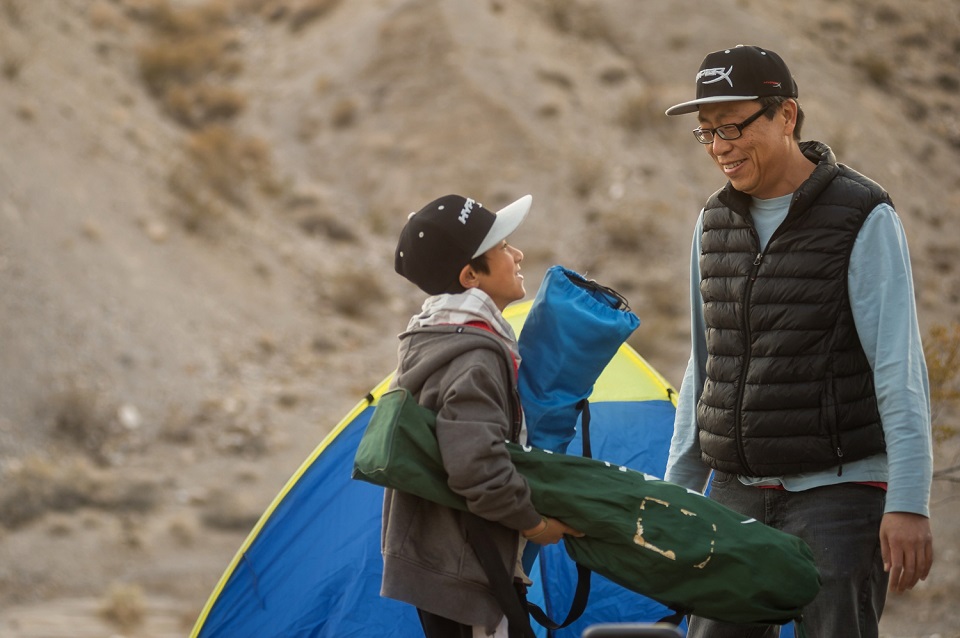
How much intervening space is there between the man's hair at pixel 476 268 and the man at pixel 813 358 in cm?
61

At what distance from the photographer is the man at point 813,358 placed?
2.46 meters

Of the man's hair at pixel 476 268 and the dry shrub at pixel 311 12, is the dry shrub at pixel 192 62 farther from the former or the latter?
the man's hair at pixel 476 268

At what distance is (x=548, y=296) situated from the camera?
2.79 metres

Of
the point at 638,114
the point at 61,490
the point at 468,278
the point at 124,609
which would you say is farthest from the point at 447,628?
the point at 638,114

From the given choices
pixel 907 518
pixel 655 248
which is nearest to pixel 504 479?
pixel 907 518

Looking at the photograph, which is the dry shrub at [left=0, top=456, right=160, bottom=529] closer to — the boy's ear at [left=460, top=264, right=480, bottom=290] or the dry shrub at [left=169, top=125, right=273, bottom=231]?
the dry shrub at [left=169, top=125, right=273, bottom=231]

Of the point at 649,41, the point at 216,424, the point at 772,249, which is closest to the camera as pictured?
the point at 772,249

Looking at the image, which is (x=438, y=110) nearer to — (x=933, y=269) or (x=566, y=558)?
(x=933, y=269)

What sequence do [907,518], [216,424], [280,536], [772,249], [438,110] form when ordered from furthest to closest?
[438,110] < [216,424] < [280,536] < [772,249] < [907,518]

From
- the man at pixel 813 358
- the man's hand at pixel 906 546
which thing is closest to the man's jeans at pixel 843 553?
the man at pixel 813 358

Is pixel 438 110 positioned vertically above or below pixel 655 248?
above

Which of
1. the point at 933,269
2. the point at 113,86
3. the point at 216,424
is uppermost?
the point at 113,86

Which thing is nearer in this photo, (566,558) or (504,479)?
(504,479)

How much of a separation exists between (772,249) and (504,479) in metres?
0.90
